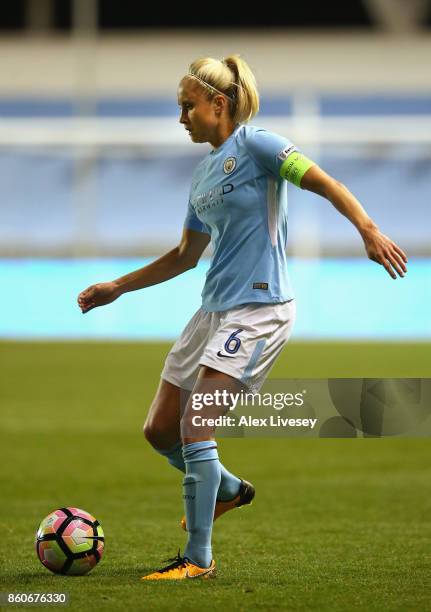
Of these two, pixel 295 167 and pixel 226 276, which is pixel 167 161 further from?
pixel 295 167

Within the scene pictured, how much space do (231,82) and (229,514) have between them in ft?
9.34

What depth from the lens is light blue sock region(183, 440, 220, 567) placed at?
14.7 feet

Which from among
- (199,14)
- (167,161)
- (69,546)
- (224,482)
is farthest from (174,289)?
(199,14)

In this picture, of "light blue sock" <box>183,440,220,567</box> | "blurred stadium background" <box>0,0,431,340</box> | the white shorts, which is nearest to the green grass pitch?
"light blue sock" <box>183,440,220,567</box>

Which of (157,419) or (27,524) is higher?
(157,419)

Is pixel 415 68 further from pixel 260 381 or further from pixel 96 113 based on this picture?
pixel 260 381

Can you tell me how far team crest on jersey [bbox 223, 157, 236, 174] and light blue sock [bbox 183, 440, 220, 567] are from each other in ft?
3.17

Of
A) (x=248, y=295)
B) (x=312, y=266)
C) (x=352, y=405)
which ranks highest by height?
(x=248, y=295)

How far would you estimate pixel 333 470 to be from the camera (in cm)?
848

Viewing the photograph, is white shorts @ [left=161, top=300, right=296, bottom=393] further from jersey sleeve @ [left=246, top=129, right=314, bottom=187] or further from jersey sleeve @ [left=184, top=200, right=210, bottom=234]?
jersey sleeve @ [left=246, top=129, right=314, bottom=187]

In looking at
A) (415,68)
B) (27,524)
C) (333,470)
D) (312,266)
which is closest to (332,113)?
(415,68)

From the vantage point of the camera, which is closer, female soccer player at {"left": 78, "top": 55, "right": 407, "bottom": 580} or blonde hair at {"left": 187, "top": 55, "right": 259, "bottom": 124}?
female soccer player at {"left": 78, "top": 55, "right": 407, "bottom": 580}

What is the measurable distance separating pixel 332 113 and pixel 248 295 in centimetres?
2198

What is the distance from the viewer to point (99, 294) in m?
5.04
